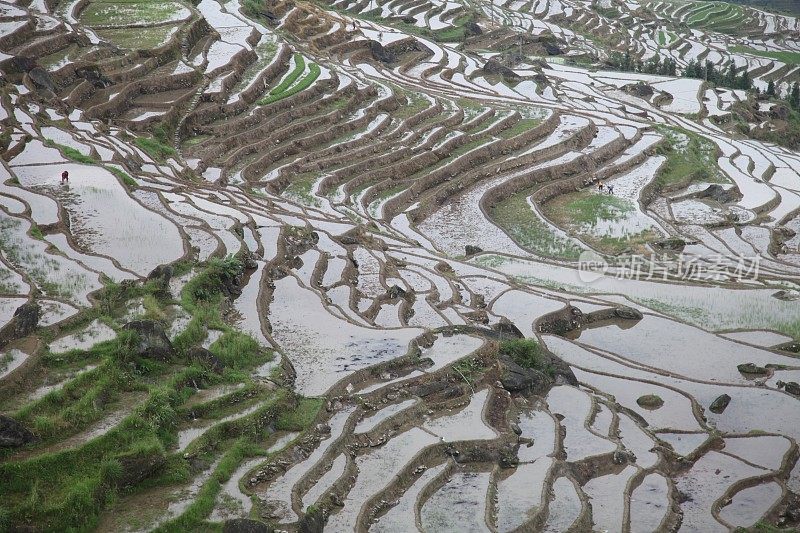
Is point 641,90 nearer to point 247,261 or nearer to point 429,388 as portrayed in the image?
point 247,261

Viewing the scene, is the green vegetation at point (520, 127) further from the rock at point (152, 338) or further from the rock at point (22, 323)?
the rock at point (22, 323)

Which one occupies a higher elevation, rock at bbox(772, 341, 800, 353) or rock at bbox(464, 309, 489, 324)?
rock at bbox(464, 309, 489, 324)

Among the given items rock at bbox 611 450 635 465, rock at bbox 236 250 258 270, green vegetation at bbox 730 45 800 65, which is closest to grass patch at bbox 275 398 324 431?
rock at bbox 611 450 635 465

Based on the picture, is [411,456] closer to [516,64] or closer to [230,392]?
[230,392]

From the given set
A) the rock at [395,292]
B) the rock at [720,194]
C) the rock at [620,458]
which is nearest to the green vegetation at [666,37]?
the rock at [720,194]

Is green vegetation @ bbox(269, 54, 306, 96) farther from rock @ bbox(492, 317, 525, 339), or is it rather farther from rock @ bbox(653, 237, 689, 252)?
rock @ bbox(492, 317, 525, 339)

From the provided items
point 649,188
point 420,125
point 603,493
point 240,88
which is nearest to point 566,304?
point 603,493
